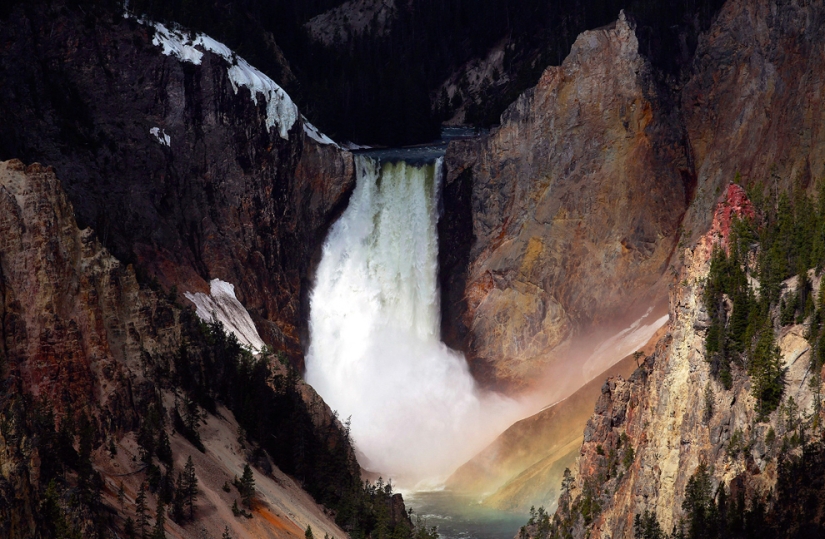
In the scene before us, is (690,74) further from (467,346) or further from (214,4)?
(214,4)

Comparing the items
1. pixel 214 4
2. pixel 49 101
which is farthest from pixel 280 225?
pixel 214 4

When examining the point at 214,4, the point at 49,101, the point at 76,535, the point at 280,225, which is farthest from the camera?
the point at 214,4

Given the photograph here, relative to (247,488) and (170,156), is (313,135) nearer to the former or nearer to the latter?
(170,156)

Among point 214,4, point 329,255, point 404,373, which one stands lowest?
point 404,373

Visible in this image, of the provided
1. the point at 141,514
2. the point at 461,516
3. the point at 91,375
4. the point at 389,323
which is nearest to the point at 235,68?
the point at 389,323

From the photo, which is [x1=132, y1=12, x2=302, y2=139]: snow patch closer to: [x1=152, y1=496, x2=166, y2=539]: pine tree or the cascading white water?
the cascading white water

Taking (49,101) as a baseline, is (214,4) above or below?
above

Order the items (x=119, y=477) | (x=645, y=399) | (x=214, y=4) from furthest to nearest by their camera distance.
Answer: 1. (x=214, y=4)
2. (x=645, y=399)
3. (x=119, y=477)
